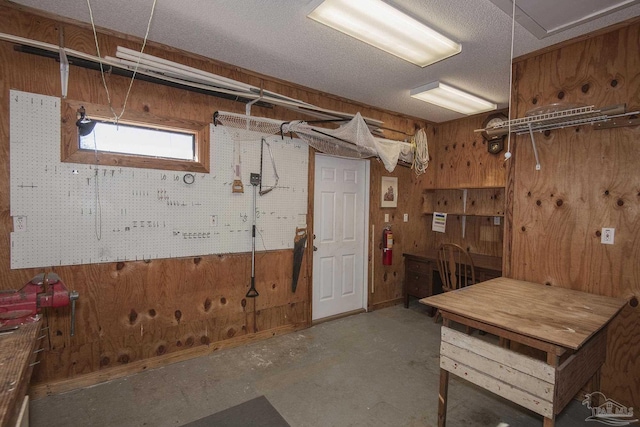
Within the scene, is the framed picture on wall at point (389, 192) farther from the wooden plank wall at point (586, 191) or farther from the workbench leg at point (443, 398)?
the workbench leg at point (443, 398)

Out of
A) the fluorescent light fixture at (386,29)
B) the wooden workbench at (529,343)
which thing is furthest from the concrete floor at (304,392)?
the fluorescent light fixture at (386,29)

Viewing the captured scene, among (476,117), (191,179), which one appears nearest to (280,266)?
(191,179)

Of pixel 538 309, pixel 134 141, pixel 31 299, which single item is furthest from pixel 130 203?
pixel 538 309

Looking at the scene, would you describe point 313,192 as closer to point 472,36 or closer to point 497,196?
point 472,36

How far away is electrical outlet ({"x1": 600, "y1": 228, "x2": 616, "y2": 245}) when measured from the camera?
86.3 inches

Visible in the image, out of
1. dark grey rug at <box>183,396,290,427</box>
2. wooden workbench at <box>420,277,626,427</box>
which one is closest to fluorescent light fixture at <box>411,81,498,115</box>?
wooden workbench at <box>420,277,626,427</box>

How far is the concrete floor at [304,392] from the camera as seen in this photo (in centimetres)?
208

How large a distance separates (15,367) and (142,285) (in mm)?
1355

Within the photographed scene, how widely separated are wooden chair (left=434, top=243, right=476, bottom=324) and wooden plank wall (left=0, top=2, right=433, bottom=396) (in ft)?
5.52

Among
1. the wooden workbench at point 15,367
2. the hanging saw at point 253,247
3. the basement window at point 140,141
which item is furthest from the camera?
the hanging saw at point 253,247

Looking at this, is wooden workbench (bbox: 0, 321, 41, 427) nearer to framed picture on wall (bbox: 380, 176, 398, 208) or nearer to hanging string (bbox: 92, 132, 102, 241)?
Answer: hanging string (bbox: 92, 132, 102, 241)

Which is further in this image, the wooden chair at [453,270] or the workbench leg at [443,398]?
the wooden chair at [453,270]

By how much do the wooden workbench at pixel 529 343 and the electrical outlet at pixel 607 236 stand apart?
40 cm

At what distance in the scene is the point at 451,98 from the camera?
3.61m
